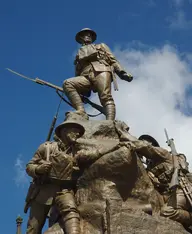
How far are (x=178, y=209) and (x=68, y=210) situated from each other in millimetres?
2007

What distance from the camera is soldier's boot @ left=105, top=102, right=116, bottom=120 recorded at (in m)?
11.3

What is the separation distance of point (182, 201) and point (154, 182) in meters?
0.64

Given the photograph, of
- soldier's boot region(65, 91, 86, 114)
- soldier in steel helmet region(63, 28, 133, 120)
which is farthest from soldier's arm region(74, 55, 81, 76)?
soldier's boot region(65, 91, 86, 114)

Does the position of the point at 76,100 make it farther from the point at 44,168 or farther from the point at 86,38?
the point at 44,168

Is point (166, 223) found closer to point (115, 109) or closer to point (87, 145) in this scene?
point (87, 145)

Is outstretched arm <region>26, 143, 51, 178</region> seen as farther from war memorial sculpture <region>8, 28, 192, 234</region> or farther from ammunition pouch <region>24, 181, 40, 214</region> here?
ammunition pouch <region>24, 181, 40, 214</region>

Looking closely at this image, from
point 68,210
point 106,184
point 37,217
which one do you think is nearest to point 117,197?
point 106,184

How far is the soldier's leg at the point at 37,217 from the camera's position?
9117 mm

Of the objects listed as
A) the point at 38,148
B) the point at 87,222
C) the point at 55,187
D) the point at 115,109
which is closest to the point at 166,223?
the point at 87,222

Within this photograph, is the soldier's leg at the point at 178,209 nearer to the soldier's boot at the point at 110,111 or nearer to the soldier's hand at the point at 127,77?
the soldier's boot at the point at 110,111

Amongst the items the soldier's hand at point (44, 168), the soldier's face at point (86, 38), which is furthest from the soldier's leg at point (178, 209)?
the soldier's face at point (86, 38)

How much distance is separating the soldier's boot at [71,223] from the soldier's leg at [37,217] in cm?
88

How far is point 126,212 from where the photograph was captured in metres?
8.22

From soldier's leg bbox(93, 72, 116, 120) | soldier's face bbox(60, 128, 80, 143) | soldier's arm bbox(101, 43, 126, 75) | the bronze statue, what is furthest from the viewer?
soldier's arm bbox(101, 43, 126, 75)
